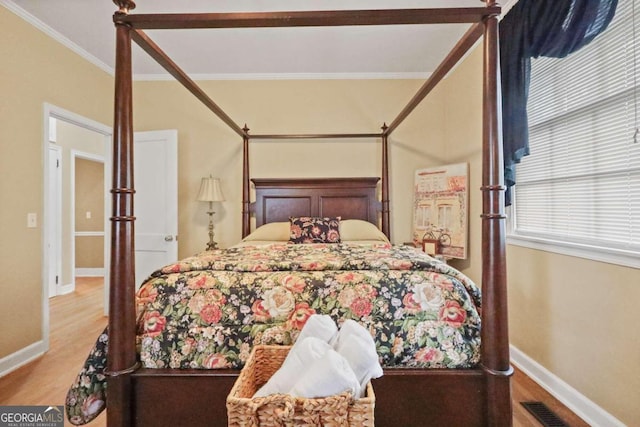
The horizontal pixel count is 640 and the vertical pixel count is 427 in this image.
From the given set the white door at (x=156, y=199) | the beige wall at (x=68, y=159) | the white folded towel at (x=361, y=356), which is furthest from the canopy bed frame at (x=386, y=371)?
the beige wall at (x=68, y=159)

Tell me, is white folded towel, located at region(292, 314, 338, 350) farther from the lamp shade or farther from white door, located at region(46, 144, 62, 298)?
white door, located at region(46, 144, 62, 298)

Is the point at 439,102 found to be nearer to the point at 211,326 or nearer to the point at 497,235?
the point at 497,235

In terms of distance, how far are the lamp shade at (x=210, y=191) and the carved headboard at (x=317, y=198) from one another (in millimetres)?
398

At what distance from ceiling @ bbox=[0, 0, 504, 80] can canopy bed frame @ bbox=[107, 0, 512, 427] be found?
1.36 m

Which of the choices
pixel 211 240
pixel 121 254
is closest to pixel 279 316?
pixel 121 254

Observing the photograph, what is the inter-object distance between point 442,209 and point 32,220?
146 inches

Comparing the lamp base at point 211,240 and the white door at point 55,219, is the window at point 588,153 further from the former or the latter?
the white door at point 55,219

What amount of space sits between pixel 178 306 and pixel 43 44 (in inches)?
114

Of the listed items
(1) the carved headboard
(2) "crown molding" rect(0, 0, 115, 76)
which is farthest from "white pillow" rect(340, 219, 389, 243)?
(2) "crown molding" rect(0, 0, 115, 76)

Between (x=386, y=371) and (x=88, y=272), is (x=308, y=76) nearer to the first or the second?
(x=386, y=371)

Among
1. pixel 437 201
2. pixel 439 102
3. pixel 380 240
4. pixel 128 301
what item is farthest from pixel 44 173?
pixel 439 102

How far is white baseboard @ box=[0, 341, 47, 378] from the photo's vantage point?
7.46 ft

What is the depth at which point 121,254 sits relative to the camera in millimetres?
1246

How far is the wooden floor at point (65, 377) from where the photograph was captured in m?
1.80
